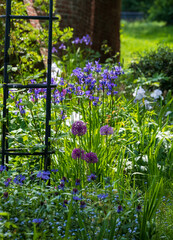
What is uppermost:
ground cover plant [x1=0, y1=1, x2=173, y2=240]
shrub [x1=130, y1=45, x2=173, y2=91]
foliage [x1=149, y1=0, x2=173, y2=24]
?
foliage [x1=149, y1=0, x2=173, y2=24]

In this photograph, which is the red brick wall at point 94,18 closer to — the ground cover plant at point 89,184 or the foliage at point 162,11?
the ground cover plant at point 89,184

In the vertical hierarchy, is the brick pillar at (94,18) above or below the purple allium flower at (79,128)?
above

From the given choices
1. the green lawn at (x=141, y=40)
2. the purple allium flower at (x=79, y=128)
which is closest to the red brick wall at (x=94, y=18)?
the green lawn at (x=141, y=40)

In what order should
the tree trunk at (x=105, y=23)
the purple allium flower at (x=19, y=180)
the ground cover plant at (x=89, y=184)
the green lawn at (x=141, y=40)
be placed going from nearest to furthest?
the ground cover plant at (x=89, y=184), the purple allium flower at (x=19, y=180), the tree trunk at (x=105, y=23), the green lawn at (x=141, y=40)

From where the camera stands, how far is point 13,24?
164 inches

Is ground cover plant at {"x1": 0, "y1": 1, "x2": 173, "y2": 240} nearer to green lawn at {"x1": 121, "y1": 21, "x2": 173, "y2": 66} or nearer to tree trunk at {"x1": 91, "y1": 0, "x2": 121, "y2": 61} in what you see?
green lawn at {"x1": 121, "y1": 21, "x2": 173, "y2": 66}

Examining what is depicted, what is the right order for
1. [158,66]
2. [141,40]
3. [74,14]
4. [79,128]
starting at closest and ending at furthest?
[79,128]
[158,66]
[74,14]
[141,40]

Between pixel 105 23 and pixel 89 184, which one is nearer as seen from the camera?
pixel 89 184

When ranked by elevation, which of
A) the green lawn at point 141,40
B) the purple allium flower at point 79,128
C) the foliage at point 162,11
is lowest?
the purple allium flower at point 79,128

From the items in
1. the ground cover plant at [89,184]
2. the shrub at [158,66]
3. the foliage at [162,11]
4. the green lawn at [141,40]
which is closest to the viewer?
the ground cover plant at [89,184]

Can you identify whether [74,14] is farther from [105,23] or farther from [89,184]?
[89,184]

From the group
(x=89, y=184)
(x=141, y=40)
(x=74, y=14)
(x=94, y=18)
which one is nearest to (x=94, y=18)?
(x=94, y=18)

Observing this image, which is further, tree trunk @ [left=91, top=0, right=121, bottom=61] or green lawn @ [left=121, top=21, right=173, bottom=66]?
green lawn @ [left=121, top=21, right=173, bottom=66]

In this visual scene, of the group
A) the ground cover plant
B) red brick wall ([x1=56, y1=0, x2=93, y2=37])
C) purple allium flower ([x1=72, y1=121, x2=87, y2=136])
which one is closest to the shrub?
red brick wall ([x1=56, y1=0, x2=93, y2=37])
